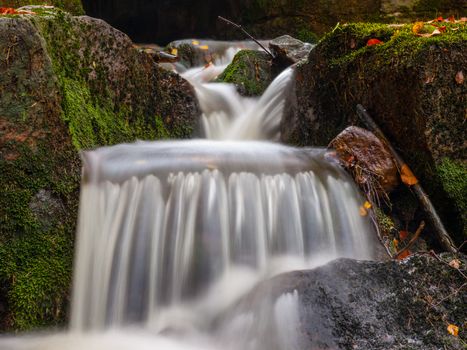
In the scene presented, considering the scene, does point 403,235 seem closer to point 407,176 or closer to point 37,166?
point 407,176

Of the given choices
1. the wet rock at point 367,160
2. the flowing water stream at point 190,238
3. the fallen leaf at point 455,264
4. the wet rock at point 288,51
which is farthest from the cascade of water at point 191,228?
the wet rock at point 288,51

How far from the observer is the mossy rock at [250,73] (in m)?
6.95

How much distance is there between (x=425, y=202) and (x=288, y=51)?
437 centimetres

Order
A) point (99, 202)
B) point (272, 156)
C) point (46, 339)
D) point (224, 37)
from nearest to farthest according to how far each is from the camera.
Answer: point (46, 339) < point (99, 202) < point (272, 156) < point (224, 37)

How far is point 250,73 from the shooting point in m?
7.18

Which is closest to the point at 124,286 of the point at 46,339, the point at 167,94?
the point at 46,339

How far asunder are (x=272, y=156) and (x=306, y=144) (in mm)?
961

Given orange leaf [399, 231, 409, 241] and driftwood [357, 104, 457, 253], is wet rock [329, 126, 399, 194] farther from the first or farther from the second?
orange leaf [399, 231, 409, 241]

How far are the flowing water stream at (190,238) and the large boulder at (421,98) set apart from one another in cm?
53

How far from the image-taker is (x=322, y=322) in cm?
226

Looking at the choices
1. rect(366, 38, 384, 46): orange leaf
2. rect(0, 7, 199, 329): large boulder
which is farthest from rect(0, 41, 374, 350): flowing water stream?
rect(366, 38, 384, 46): orange leaf

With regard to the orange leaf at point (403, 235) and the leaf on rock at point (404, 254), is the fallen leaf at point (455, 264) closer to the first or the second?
the leaf on rock at point (404, 254)

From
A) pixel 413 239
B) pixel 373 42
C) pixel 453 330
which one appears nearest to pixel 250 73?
pixel 373 42

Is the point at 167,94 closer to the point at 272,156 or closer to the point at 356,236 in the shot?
the point at 272,156
